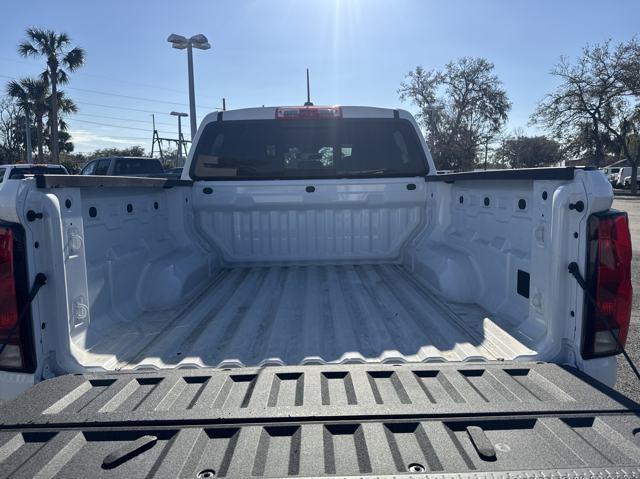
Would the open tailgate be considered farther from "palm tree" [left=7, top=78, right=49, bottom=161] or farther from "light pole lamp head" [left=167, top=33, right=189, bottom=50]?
"palm tree" [left=7, top=78, right=49, bottom=161]

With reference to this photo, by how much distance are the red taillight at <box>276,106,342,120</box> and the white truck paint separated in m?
0.09

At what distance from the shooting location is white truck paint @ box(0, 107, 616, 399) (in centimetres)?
208

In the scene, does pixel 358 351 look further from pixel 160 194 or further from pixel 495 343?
pixel 160 194

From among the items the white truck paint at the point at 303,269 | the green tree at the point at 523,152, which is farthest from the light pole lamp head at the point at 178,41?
the green tree at the point at 523,152

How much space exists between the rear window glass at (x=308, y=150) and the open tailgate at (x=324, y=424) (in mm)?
2401

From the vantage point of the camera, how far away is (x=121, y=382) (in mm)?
1889

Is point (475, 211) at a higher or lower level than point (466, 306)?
higher

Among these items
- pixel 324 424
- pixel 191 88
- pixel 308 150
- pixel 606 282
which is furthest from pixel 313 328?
pixel 191 88

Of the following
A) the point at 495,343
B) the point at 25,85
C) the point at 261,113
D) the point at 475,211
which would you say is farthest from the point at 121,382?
the point at 25,85

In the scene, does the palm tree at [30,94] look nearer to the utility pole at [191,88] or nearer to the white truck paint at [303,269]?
the utility pole at [191,88]

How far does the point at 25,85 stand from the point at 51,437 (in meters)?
41.1

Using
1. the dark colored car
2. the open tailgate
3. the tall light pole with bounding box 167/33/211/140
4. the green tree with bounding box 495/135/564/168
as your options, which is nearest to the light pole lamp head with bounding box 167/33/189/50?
the tall light pole with bounding box 167/33/211/140

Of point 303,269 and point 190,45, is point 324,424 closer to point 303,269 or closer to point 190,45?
point 303,269

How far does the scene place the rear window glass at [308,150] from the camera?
4.08 meters
